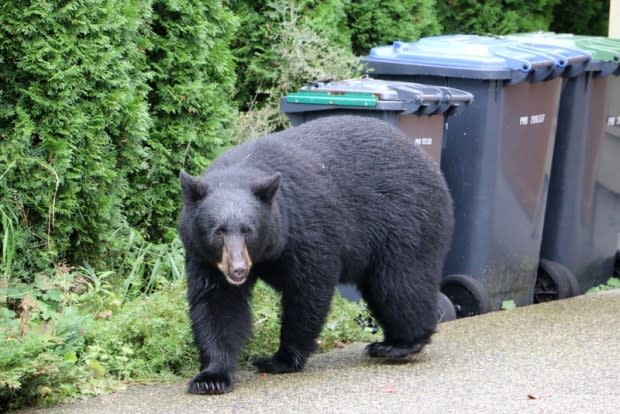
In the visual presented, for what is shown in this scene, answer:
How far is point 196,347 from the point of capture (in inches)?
258

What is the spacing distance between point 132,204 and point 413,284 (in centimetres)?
233

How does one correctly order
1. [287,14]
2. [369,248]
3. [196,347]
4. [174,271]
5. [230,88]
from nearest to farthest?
[196,347], [369,248], [174,271], [230,88], [287,14]

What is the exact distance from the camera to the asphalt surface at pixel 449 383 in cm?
594

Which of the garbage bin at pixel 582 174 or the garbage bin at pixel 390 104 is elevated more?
the garbage bin at pixel 390 104

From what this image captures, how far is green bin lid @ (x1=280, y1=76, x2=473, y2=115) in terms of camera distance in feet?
26.2

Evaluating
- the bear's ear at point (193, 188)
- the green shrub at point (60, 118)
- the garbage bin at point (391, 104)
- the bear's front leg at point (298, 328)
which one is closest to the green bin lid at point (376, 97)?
the garbage bin at point (391, 104)

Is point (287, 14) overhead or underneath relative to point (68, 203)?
overhead

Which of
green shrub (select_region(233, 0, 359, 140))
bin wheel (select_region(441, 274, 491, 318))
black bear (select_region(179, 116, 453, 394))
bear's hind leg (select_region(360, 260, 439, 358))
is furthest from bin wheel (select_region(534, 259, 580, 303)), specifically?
bear's hind leg (select_region(360, 260, 439, 358))

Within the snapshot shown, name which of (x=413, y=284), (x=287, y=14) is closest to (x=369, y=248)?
(x=413, y=284)

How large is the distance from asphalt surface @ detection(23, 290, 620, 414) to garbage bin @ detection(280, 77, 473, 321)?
0.84 meters

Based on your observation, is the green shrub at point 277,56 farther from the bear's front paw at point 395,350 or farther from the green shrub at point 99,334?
the bear's front paw at point 395,350

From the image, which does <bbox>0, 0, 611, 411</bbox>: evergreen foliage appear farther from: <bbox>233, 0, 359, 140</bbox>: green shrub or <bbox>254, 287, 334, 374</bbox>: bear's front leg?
<bbox>254, 287, 334, 374</bbox>: bear's front leg

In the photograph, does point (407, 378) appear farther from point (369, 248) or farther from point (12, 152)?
point (12, 152)

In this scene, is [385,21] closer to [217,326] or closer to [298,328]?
[298,328]
